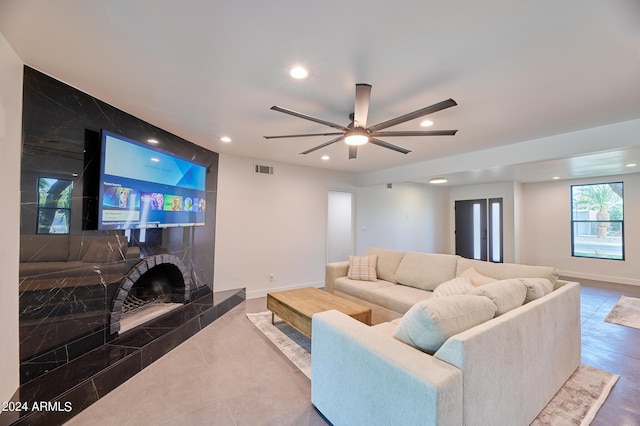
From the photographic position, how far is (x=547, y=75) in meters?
2.06

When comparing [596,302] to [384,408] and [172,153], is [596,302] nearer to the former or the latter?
[384,408]

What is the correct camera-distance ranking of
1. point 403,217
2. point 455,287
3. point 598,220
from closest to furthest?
point 455,287 → point 598,220 → point 403,217

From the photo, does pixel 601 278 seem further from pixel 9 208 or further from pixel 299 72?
pixel 9 208

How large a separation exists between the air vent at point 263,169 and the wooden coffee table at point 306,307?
7.72 feet

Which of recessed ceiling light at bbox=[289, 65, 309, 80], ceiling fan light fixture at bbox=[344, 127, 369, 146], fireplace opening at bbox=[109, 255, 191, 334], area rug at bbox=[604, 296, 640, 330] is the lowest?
area rug at bbox=[604, 296, 640, 330]

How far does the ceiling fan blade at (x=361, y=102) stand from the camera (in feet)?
6.44

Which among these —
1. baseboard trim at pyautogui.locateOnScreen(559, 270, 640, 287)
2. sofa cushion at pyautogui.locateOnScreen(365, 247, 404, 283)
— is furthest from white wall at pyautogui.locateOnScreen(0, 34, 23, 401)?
baseboard trim at pyautogui.locateOnScreen(559, 270, 640, 287)

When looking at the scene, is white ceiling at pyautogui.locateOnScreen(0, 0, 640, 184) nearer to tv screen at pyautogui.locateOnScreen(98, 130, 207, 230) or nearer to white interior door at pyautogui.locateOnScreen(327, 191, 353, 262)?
tv screen at pyautogui.locateOnScreen(98, 130, 207, 230)

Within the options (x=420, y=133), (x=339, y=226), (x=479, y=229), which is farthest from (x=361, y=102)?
(x=479, y=229)

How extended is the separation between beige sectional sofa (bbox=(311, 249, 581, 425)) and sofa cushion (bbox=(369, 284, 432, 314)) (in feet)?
2.96

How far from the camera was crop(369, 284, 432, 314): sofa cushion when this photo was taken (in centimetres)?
311

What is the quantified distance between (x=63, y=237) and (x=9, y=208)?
0.48 metres

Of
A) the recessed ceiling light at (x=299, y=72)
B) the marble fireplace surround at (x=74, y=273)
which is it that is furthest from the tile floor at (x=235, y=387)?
the recessed ceiling light at (x=299, y=72)

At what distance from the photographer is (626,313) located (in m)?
3.93
